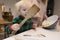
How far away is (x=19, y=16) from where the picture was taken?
38.1 inches

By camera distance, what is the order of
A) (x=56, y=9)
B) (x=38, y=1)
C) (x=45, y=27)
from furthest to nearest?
(x=56, y=9) → (x=38, y=1) → (x=45, y=27)

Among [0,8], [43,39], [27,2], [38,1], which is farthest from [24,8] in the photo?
[0,8]

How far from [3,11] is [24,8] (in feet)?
5.22

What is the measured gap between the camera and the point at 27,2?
3.14ft

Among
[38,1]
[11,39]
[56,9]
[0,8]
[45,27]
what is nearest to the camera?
[11,39]

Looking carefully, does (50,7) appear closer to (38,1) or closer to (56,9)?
(56,9)

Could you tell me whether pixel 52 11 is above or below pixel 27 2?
below

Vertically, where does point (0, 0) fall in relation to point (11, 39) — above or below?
above

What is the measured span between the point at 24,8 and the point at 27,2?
0.17ft

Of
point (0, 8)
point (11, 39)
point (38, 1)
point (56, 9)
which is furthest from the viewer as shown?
point (0, 8)

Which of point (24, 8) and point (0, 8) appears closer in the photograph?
point (24, 8)

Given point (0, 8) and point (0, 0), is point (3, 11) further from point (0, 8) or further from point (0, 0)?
point (0, 0)

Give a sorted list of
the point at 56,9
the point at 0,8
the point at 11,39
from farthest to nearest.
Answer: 1. the point at 0,8
2. the point at 56,9
3. the point at 11,39

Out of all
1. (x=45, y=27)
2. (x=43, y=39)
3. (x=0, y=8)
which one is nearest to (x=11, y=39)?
(x=43, y=39)
